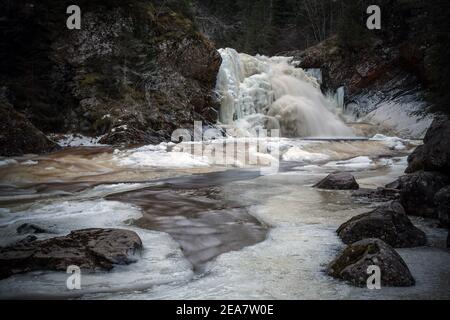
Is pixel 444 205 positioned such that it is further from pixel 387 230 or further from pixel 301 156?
pixel 301 156

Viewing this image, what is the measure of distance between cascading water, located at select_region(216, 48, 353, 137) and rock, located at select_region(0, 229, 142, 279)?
15050 millimetres

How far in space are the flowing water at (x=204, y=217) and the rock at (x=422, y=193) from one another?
406mm

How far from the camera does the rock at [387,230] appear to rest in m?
4.82

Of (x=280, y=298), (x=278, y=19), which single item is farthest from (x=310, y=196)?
(x=278, y=19)

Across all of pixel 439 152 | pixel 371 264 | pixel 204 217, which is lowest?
pixel 204 217

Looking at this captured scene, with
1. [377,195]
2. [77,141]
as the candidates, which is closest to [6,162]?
[77,141]

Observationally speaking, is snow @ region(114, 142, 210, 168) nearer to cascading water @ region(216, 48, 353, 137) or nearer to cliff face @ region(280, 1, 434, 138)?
cascading water @ region(216, 48, 353, 137)

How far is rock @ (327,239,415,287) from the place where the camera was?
3693 mm

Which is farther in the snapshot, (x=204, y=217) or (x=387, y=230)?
(x=204, y=217)

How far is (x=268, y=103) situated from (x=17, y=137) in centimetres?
1250

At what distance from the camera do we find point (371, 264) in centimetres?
374

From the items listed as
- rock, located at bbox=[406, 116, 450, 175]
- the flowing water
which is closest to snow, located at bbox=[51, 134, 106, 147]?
the flowing water

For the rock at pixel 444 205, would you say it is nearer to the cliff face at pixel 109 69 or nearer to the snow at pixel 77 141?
the cliff face at pixel 109 69
